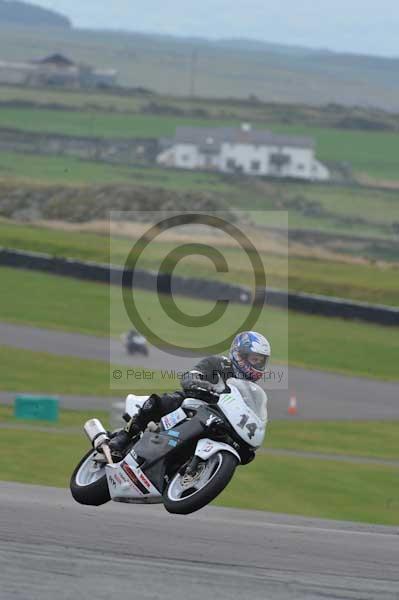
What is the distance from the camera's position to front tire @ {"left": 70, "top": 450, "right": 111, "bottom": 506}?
32.1ft

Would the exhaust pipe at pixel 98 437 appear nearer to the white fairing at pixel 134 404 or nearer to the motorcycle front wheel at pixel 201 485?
the white fairing at pixel 134 404

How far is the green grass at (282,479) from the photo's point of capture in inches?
595

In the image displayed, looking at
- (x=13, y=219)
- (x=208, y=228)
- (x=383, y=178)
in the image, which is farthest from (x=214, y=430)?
(x=383, y=178)

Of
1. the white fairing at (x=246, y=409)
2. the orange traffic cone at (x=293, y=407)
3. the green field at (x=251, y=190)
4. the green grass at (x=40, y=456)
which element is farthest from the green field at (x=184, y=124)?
the white fairing at (x=246, y=409)

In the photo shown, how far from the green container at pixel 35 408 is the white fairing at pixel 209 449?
12148 mm

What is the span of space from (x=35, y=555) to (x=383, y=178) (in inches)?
4221

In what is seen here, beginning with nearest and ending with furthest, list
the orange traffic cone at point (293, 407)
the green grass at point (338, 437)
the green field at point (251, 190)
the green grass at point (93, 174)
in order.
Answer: the green grass at point (338, 437) < the orange traffic cone at point (293, 407) < the green field at point (251, 190) < the green grass at point (93, 174)

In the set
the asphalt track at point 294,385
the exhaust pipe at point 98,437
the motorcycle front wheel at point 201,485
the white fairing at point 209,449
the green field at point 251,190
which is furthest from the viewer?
the green field at point 251,190

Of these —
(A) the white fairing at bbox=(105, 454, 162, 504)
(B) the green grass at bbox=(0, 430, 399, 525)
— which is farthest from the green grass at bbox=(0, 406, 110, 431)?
(A) the white fairing at bbox=(105, 454, 162, 504)

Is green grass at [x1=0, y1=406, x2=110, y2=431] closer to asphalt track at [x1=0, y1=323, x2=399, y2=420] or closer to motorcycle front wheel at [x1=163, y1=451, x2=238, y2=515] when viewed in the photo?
asphalt track at [x1=0, y1=323, x2=399, y2=420]

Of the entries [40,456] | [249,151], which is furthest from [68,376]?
[249,151]

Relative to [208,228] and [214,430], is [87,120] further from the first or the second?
[214,430]

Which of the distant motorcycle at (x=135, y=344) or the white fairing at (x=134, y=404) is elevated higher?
the white fairing at (x=134, y=404)

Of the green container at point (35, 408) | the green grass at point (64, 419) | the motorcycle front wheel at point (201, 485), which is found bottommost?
the green grass at point (64, 419)
